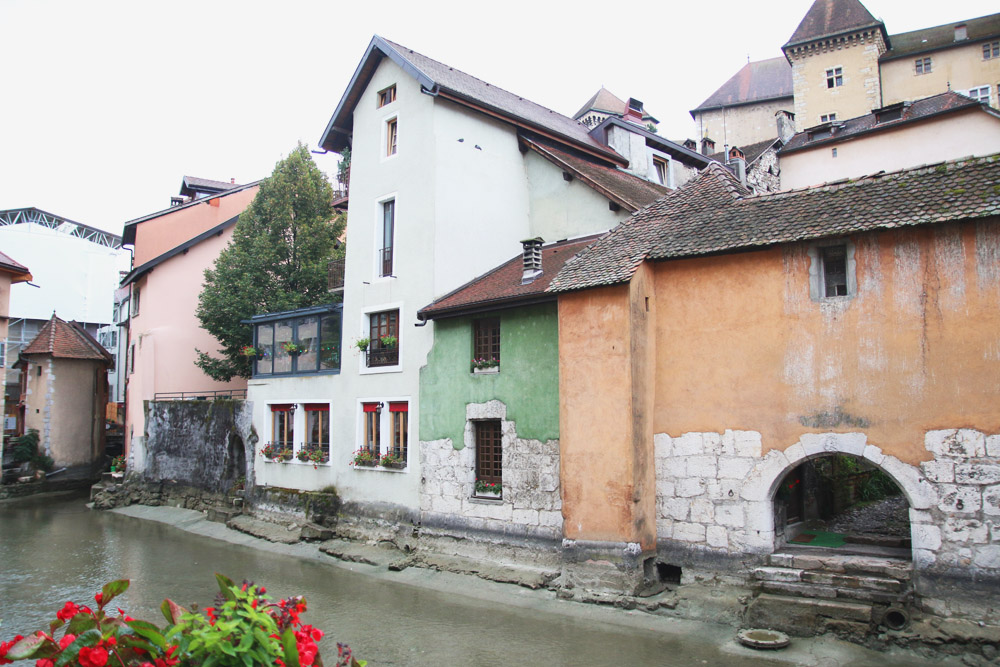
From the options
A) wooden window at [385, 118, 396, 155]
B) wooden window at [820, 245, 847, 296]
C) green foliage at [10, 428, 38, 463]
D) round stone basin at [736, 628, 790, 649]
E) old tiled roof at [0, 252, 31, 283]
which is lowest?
round stone basin at [736, 628, 790, 649]

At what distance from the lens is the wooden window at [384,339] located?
17.5m

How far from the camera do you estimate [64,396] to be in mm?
33062

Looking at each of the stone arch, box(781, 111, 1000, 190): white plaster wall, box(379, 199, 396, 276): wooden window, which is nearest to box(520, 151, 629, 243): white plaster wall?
box(379, 199, 396, 276): wooden window

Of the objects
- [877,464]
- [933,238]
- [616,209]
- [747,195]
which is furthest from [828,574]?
[616,209]

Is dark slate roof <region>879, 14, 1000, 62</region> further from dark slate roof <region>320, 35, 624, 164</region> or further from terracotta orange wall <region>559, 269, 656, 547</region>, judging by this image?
terracotta orange wall <region>559, 269, 656, 547</region>

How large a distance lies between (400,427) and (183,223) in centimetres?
2029

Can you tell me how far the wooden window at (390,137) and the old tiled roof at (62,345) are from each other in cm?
2326

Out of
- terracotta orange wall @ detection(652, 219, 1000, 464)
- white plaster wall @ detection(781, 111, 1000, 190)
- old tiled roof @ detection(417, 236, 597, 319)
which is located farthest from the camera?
white plaster wall @ detection(781, 111, 1000, 190)

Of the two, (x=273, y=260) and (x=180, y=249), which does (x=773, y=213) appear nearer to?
(x=273, y=260)

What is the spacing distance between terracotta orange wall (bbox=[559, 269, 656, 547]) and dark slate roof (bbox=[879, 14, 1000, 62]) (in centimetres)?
3920

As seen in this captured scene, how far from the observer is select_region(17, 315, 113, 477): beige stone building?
32.3 metres

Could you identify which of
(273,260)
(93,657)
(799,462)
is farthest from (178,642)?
(273,260)

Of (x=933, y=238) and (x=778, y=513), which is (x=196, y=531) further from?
(x=933, y=238)

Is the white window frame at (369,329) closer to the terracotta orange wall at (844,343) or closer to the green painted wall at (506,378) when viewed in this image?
the green painted wall at (506,378)
